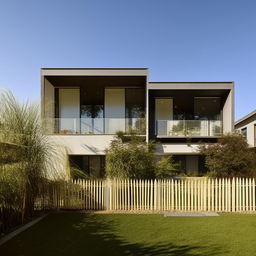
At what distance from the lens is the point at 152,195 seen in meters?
7.87

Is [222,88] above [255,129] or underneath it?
above

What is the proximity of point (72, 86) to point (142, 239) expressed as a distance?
1213 centimetres

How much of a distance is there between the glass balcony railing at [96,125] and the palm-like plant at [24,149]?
5837mm

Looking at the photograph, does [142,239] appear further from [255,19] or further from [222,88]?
[255,19]

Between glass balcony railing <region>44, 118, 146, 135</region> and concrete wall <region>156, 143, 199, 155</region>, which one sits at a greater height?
glass balcony railing <region>44, 118, 146, 135</region>

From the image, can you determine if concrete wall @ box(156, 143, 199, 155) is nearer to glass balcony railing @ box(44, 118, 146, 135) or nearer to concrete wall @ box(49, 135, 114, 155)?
glass balcony railing @ box(44, 118, 146, 135)

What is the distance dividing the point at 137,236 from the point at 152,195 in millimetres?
2682

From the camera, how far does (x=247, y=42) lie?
13.1 meters

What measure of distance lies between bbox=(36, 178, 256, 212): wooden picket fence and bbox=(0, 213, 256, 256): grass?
0.72 m

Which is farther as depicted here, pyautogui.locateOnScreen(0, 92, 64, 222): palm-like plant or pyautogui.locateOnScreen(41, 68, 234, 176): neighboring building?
pyautogui.locateOnScreen(41, 68, 234, 176): neighboring building

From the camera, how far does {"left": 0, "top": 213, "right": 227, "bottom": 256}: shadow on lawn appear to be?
435 centimetres

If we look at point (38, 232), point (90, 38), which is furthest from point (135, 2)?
point (38, 232)

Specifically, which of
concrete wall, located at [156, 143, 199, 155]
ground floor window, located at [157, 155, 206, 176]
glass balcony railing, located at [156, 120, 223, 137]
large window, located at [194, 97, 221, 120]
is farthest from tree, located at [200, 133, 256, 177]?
ground floor window, located at [157, 155, 206, 176]

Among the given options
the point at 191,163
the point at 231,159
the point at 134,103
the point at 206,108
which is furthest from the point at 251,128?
the point at 231,159
